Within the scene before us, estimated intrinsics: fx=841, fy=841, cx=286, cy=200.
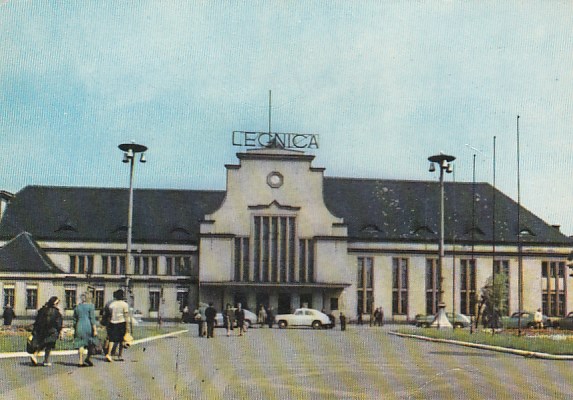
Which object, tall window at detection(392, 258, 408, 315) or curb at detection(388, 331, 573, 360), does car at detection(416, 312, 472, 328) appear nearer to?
tall window at detection(392, 258, 408, 315)

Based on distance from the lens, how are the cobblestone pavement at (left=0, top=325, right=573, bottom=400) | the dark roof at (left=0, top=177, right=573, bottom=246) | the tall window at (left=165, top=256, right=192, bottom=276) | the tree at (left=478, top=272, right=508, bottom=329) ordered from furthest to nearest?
the dark roof at (left=0, top=177, right=573, bottom=246) < the tall window at (left=165, top=256, right=192, bottom=276) < the tree at (left=478, top=272, right=508, bottom=329) < the cobblestone pavement at (left=0, top=325, right=573, bottom=400)

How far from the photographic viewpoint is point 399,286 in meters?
63.7

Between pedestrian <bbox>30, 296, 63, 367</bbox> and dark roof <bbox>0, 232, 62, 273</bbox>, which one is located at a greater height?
dark roof <bbox>0, 232, 62, 273</bbox>

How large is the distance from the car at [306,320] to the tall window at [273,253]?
1147 centimetres

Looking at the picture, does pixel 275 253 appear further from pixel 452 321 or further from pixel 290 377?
pixel 290 377

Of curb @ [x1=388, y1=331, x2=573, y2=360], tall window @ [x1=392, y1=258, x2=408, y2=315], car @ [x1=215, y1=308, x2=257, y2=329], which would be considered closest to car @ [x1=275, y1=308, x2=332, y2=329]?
car @ [x1=215, y1=308, x2=257, y2=329]

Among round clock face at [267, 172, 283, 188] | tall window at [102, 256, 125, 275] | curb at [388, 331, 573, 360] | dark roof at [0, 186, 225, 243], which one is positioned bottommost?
curb at [388, 331, 573, 360]

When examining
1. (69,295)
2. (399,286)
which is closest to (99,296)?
(69,295)

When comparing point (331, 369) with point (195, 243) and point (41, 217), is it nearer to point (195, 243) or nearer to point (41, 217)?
point (195, 243)

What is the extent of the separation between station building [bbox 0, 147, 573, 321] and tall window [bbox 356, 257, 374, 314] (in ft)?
0.29

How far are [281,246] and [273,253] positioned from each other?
775 millimetres

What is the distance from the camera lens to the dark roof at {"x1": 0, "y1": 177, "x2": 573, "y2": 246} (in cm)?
6500

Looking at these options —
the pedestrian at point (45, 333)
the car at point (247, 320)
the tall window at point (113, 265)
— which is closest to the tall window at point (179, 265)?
the tall window at point (113, 265)

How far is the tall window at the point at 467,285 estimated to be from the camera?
210 feet
